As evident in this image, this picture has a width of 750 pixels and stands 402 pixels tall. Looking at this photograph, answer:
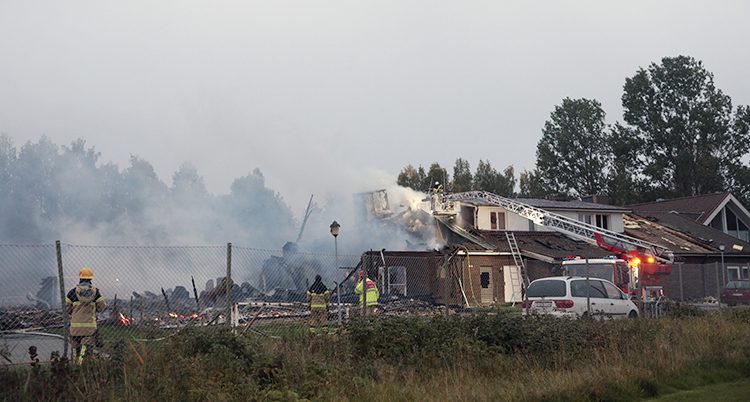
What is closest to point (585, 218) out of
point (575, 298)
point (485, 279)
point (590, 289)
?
point (485, 279)

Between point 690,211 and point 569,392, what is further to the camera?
point 690,211

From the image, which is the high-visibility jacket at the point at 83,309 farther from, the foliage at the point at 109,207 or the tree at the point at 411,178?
the tree at the point at 411,178

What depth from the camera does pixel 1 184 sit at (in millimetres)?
37688

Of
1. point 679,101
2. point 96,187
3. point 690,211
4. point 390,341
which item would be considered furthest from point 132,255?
point 679,101

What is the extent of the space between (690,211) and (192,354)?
4771 cm

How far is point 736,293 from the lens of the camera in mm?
32969

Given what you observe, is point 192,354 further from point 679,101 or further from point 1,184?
point 679,101

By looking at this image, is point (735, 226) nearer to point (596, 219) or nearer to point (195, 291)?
point (596, 219)

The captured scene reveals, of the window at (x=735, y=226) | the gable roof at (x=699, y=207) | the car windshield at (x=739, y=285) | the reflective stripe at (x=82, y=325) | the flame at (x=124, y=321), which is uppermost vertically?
the gable roof at (x=699, y=207)

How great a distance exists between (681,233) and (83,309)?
39.9m

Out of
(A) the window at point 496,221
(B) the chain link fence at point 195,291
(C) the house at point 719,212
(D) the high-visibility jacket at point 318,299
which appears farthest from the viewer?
(C) the house at point 719,212

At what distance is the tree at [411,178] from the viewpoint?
81.8m

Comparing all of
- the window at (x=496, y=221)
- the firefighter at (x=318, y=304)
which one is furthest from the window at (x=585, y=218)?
the firefighter at (x=318, y=304)

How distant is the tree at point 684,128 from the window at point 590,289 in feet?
170
